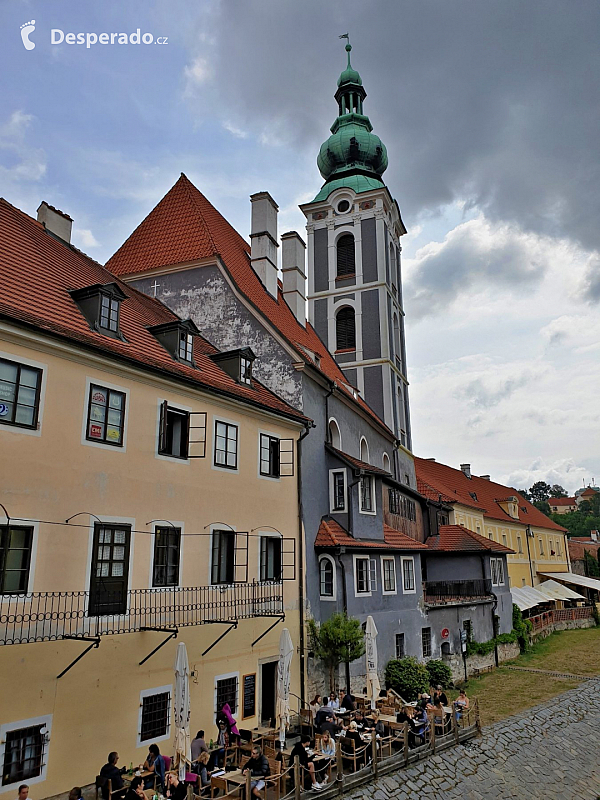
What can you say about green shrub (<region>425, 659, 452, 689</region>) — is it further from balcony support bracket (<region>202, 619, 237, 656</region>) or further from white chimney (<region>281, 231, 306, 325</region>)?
white chimney (<region>281, 231, 306, 325</region>)

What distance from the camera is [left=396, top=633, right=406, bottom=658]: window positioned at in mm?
22812

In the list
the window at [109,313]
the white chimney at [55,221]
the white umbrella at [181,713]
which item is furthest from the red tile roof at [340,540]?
the white chimney at [55,221]

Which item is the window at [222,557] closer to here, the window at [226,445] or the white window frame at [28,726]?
the window at [226,445]

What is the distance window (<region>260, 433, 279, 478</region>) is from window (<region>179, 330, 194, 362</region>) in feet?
10.7

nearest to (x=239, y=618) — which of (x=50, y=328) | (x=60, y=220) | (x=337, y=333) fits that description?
(x=50, y=328)

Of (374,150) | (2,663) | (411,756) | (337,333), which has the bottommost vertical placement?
(411,756)

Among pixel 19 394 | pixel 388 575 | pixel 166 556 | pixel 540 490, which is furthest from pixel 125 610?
pixel 540 490

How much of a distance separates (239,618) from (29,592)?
20.7ft

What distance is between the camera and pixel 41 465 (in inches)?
476

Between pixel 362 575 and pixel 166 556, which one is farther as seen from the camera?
pixel 362 575

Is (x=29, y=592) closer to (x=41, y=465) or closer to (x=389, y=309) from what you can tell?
(x=41, y=465)

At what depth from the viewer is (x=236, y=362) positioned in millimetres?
19016

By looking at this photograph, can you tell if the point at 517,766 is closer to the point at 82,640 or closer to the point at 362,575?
the point at 362,575

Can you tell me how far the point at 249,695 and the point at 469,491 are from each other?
41.8 metres
